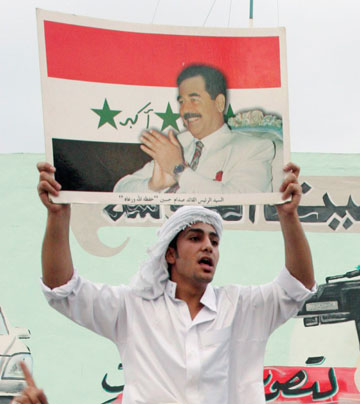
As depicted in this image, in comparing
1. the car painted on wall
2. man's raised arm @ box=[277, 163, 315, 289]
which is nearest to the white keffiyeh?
man's raised arm @ box=[277, 163, 315, 289]

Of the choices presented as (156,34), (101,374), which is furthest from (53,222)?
(101,374)

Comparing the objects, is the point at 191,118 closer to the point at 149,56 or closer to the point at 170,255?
the point at 149,56

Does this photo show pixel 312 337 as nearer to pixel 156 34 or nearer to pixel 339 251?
pixel 339 251

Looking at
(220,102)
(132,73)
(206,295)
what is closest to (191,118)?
(220,102)

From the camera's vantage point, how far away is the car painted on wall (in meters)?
6.79

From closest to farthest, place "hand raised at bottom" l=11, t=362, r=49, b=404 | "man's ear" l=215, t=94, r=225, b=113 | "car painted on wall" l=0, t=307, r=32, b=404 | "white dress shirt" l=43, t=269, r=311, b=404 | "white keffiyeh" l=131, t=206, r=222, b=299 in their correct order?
"hand raised at bottom" l=11, t=362, r=49, b=404
"white dress shirt" l=43, t=269, r=311, b=404
"man's ear" l=215, t=94, r=225, b=113
"white keffiyeh" l=131, t=206, r=222, b=299
"car painted on wall" l=0, t=307, r=32, b=404

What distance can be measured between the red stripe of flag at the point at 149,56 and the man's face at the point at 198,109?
59 mm

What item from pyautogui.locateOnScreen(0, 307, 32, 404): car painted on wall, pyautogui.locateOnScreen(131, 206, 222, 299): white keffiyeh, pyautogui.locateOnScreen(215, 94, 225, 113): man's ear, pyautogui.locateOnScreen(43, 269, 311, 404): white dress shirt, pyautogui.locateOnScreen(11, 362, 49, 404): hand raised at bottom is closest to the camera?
pyautogui.locateOnScreen(11, 362, 49, 404): hand raised at bottom

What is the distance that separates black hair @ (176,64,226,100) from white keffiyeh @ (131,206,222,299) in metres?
0.45

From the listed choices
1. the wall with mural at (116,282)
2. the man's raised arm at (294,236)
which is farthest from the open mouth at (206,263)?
the wall with mural at (116,282)

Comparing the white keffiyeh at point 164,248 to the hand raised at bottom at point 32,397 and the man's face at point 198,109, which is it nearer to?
the man's face at point 198,109

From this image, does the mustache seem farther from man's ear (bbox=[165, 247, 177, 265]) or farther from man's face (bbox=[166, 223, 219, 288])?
man's ear (bbox=[165, 247, 177, 265])

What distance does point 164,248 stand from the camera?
365 cm

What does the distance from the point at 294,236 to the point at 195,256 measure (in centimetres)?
37
